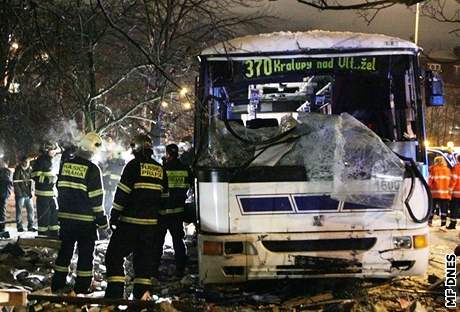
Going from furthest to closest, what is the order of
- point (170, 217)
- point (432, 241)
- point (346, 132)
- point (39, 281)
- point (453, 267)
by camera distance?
point (432, 241)
point (170, 217)
point (39, 281)
point (346, 132)
point (453, 267)

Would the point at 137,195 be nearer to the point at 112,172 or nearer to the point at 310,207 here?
the point at 310,207

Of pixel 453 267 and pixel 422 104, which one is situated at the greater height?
pixel 422 104

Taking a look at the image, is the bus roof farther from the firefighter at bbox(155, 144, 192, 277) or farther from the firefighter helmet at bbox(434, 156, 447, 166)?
the firefighter helmet at bbox(434, 156, 447, 166)

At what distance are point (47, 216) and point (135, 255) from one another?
4.90 m

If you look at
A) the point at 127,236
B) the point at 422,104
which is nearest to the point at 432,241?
the point at 422,104

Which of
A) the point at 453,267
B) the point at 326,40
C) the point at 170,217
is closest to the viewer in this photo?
the point at 453,267

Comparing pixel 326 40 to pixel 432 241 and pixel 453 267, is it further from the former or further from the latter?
pixel 432 241

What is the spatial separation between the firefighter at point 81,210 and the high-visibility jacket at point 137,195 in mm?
444

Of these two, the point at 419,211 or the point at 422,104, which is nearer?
the point at 419,211

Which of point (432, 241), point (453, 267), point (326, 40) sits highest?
point (326, 40)

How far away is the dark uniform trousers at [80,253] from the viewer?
6402 millimetres

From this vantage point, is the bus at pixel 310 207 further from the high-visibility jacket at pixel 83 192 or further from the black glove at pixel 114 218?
the high-visibility jacket at pixel 83 192

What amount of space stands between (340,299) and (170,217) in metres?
3.11

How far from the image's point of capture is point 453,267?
17.6ft
